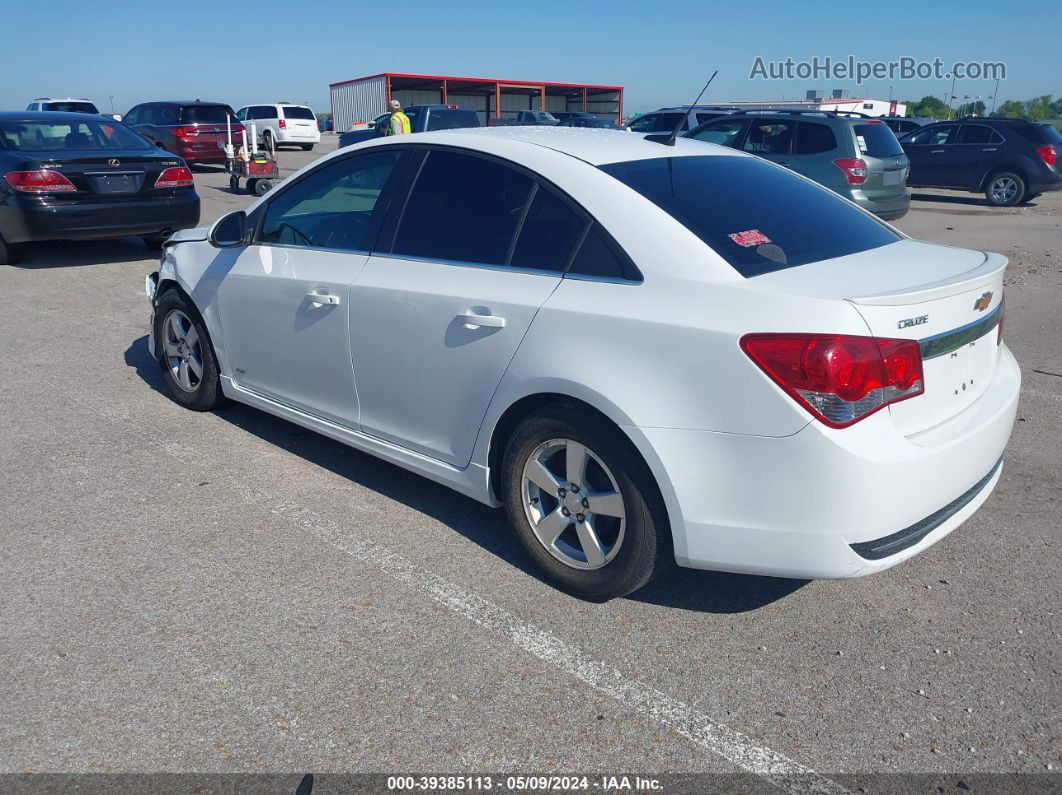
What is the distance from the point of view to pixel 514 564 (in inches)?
148

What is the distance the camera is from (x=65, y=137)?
988 cm

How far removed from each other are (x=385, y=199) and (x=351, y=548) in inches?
61.3

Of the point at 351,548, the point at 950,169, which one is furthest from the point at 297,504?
the point at 950,169

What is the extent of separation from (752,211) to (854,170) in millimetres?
8769

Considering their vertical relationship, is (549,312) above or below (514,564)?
above

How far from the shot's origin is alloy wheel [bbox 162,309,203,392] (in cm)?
535

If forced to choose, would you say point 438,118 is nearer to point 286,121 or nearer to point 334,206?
point 286,121

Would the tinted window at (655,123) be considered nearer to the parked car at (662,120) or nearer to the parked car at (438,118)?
the parked car at (662,120)

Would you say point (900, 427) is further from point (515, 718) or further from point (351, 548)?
point (351, 548)

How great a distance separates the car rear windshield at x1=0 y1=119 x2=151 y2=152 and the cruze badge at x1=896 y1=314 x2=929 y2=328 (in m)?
9.15

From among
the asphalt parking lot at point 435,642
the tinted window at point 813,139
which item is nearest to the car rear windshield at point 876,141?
the tinted window at point 813,139

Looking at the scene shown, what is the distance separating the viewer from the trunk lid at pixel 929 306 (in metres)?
2.90

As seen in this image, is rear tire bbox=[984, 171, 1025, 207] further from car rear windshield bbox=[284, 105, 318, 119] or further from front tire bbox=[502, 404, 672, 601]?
car rear windshield bbox=[284, 105, 318, 119]

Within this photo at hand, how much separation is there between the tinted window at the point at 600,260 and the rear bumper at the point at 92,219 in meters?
7.65
